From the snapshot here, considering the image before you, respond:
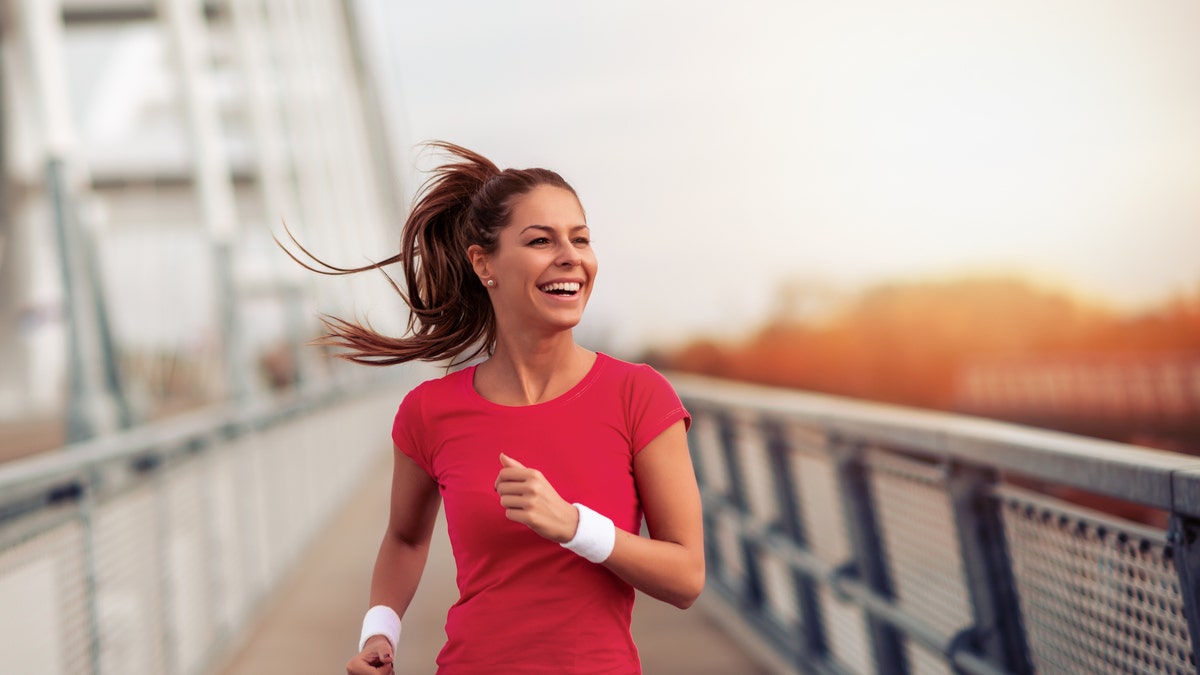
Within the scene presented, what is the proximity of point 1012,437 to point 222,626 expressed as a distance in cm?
467

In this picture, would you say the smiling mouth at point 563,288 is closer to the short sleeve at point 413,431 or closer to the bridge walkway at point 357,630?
the short sleeve at point 413,431

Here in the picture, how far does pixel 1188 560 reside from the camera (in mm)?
2219

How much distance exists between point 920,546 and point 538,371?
2249mm

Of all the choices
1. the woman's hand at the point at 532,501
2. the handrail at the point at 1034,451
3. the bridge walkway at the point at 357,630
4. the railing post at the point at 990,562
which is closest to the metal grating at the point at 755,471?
the bridge walkway at the point at 357,630

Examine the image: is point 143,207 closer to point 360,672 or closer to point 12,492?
point 12,492

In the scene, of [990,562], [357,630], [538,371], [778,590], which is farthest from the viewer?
[357,630]

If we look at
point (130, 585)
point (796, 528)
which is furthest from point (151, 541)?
point (796, 528)

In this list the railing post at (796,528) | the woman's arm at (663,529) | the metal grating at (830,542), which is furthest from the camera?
the railing post at (796,528)

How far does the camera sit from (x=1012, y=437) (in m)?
2.89

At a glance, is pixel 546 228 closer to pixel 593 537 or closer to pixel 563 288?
pixel 563 288

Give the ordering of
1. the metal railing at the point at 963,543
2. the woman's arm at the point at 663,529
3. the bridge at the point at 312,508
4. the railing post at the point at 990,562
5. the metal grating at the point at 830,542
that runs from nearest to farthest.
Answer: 1. the woman's arm at the point at 663,529
2. the metal railing at the point at 963,543
3. the bridge at the point at 312,508
4. the railing post at the point at 990,562
5. the metal grating at the point at 830,542

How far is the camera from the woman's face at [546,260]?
1.97 meters

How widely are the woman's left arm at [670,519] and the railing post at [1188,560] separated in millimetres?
844

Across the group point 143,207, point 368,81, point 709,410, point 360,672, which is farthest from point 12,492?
point 368,81
